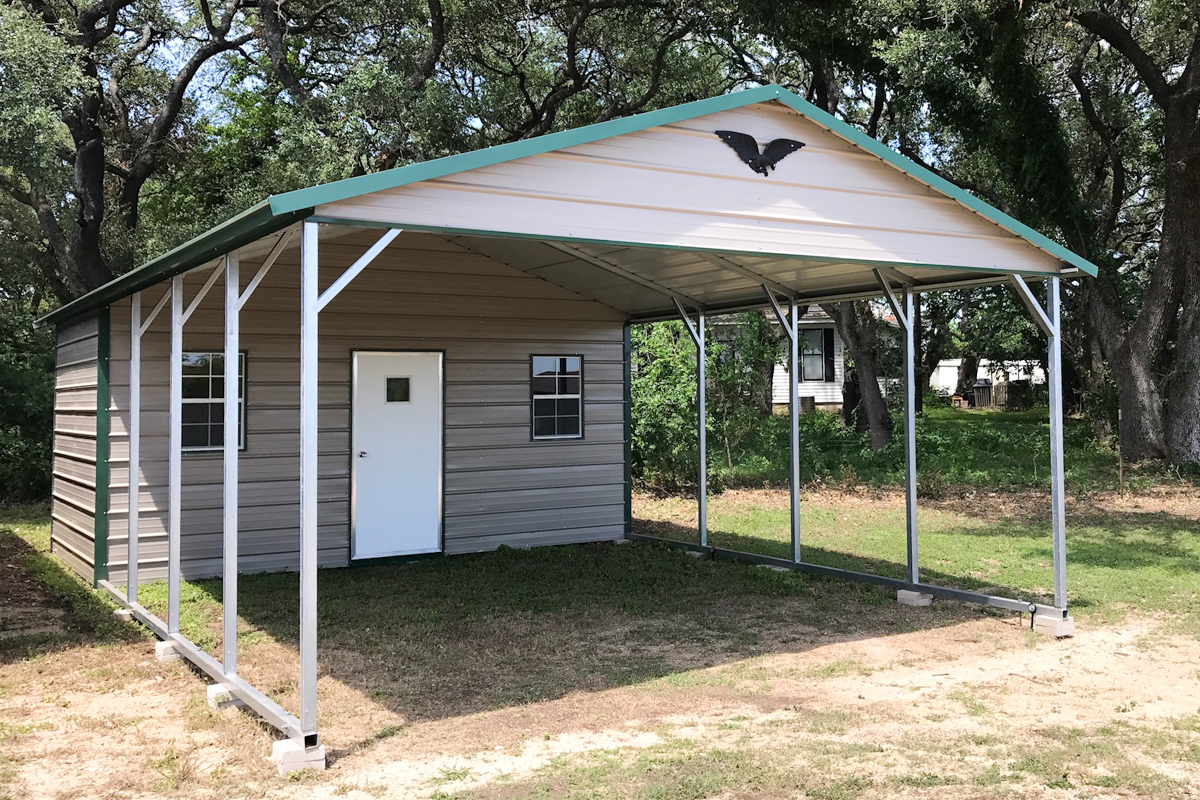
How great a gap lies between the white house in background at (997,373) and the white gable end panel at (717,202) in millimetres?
26699

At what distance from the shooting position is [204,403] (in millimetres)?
8867

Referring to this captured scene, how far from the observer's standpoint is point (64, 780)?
14.3ft

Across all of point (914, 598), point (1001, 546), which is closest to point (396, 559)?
point (914, 598)

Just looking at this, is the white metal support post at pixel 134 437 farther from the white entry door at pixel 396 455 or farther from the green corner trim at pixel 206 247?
the white entry door at pixel 396 455

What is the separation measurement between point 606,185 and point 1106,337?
13544mm

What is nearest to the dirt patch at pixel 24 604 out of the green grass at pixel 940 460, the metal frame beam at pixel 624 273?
the metal frame beam at pixel 624 273

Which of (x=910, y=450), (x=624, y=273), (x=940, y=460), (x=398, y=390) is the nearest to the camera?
(x=910, y=450)

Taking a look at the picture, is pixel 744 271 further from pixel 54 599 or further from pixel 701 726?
pixel 54 599

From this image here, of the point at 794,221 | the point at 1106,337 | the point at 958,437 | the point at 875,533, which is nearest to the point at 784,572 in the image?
the point at 875,533

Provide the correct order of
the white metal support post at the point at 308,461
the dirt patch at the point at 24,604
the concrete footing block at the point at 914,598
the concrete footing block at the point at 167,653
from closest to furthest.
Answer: the white metal support post at the point at 308,461, the concrete footing block at the point at 167,653, the dirt patch at the point at 24,604, the concrete footing block at the point at 914,598

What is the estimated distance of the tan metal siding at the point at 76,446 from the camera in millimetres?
8797

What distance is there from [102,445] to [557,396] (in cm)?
436

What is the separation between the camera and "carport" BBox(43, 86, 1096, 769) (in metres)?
5.03

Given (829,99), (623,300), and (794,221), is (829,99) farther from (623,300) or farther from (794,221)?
(794,221)
